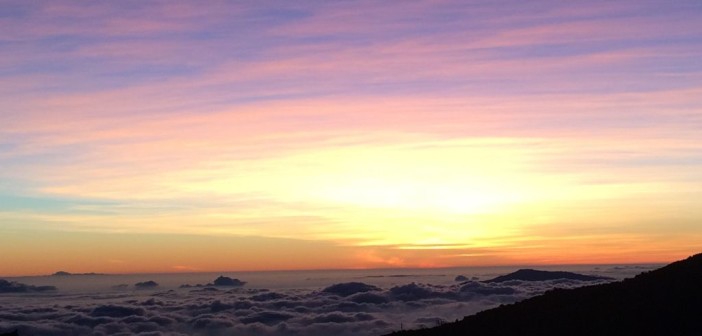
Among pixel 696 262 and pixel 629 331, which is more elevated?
pixel 696 262

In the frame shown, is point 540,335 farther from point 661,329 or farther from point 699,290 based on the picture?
point 699,290

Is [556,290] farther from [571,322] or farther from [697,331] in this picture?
[697,331]

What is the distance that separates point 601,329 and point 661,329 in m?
4.24

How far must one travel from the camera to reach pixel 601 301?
2350 inches

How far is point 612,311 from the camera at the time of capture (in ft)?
184

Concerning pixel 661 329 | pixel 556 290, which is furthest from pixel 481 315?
pixel 661 329

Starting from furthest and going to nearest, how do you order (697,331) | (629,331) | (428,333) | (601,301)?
1. (428,333)
2. (601,301)
3. (629,331)
4. (697,331)

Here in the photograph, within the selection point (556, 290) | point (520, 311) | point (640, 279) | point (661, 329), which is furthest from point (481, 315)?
point (661, 329)

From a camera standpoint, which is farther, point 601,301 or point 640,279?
point 640,279

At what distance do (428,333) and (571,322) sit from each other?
13.9 metres

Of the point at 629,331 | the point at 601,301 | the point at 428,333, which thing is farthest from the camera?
the point at 428,333

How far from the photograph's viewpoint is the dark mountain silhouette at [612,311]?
50.8 m

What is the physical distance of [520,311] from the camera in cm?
6319

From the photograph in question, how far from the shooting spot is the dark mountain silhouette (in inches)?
2000
